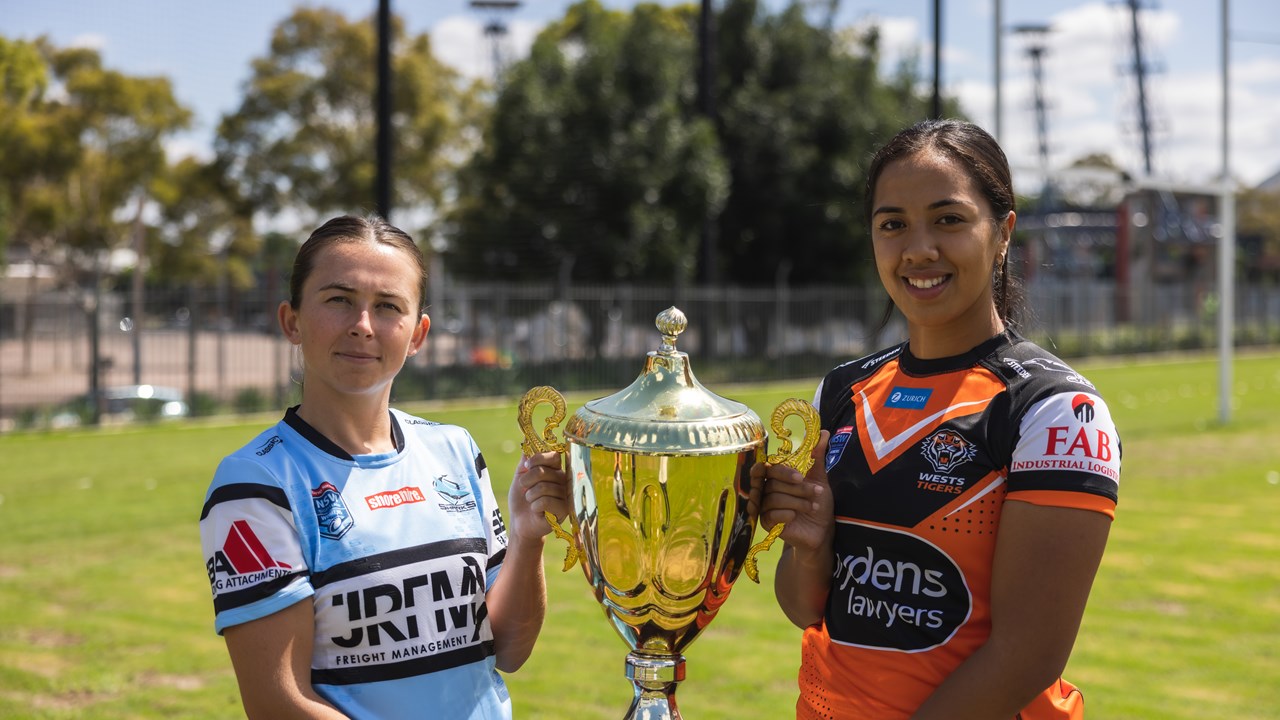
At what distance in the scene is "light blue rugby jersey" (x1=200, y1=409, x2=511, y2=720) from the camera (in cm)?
164

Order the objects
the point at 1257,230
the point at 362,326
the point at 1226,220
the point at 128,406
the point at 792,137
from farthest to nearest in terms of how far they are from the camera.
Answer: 1. the point at 1257,230
2. the point at 792,137
3. the point at 128,406
4. the point at 1226,220
5. the point at 362,326

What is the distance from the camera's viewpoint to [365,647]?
5.69ft

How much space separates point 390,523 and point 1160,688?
3901 millimetres

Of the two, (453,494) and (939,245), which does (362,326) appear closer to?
(453,494)

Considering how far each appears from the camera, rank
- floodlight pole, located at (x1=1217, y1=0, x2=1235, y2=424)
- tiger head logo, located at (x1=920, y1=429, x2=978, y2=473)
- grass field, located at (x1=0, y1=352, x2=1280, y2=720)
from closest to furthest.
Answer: tiger head logo, located at (x1=920, y1=429, x2=978, y2=473)
grass field, located at (x1=0, y1=352, x2=1280, y2=720)
floodlight pole, located at (x1=1217, y1=0, x2=1235, y2=424)

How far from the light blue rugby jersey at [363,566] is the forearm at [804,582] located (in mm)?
492

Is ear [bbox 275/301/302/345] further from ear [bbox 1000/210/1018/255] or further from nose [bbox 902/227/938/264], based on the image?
ear [bbox 1000/210/1018/255]

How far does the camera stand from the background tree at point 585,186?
19688mm

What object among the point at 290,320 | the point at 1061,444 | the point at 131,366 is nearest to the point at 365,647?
the point at 290,320

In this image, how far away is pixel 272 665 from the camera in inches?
64.6

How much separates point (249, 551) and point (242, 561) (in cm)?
2

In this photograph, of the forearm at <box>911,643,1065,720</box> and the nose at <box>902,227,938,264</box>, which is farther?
the nose at <box>902,227,938,264</box>

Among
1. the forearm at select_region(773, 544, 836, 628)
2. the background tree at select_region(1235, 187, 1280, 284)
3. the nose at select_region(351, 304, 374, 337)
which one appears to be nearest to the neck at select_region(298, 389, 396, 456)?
the nose at select_region(351, 304, 374, 337)

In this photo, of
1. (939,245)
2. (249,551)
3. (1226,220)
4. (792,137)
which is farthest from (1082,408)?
(792,137)
